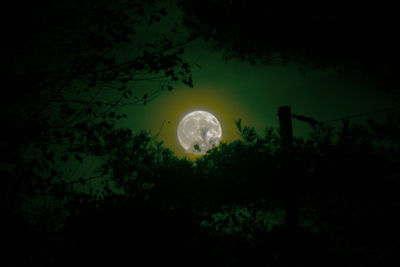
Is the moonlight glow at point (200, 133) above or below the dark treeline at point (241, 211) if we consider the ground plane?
Answer: above

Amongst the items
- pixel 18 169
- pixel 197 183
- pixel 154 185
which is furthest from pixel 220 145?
pixel 18 169

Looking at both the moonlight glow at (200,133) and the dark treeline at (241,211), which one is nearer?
the dark treeline at (241,211)

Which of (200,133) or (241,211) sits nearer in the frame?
(241,211)

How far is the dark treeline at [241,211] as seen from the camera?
565 centimetres

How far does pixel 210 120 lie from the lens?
12227 mm

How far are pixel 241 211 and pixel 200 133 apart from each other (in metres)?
4.03

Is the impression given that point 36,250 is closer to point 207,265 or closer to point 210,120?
point 207,265

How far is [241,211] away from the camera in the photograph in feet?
25.0

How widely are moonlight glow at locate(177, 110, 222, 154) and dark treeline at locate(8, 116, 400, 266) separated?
470 millimetres

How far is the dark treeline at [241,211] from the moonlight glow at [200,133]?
470 millimetres

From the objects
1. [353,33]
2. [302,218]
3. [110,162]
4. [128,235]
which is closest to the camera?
[128,235]

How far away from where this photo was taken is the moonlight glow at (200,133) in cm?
906

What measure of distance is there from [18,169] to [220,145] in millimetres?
6379

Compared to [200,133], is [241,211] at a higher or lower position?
lower
